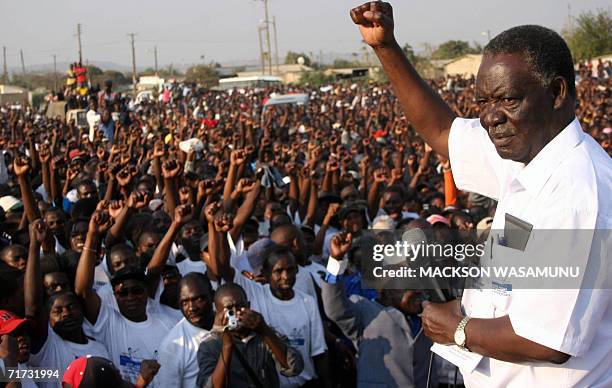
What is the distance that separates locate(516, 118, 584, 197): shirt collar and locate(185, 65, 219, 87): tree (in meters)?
45.3

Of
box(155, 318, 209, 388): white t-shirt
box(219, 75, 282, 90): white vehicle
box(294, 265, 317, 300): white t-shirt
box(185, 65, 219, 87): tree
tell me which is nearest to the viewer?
box(155, 318, 209, 388): white t-shirt

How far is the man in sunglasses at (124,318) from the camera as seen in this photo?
407 centimetres

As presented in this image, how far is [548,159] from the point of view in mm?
A: 1572

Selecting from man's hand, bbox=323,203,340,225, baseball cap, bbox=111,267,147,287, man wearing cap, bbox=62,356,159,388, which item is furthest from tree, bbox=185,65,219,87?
man wearing cap, bbox=62,356,159,388

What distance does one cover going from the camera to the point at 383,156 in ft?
35.9

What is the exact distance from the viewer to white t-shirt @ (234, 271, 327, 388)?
170 inches

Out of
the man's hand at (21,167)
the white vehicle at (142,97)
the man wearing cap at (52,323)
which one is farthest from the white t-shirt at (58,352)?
the white vehicle at (142,97)

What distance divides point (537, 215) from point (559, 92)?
1.04ft

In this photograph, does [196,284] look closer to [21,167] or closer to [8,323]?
[8,323]

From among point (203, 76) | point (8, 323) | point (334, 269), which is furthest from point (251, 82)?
point (8, 323)

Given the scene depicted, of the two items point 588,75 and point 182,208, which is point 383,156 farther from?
point 588,75

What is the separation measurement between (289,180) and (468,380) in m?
6.14

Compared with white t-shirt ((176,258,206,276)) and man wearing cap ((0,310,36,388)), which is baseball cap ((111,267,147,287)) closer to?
man wearing cap ((0,310,36,388))

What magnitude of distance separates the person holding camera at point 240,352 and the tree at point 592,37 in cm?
3292
